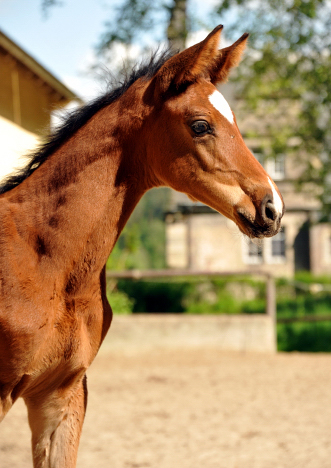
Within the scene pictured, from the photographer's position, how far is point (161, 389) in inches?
259

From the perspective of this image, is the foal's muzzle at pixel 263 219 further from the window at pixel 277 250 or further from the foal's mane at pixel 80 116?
the window at pixel 277 250

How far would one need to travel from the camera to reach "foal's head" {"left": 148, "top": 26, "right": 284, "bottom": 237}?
200cm

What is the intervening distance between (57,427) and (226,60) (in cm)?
191

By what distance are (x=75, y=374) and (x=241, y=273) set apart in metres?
7.37

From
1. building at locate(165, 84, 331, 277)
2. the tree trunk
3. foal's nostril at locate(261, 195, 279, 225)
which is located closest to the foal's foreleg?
foal's nostril at locate(261, 195, 279, 225)

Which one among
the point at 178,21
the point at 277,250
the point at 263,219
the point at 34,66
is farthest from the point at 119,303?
the point at 277,250

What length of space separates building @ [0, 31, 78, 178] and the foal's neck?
232 inches

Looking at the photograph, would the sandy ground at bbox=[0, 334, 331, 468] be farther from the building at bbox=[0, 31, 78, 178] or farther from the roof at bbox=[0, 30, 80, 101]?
the roof at bbox=[0, 30, 80, 101]

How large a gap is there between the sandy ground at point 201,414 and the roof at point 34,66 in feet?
17.5

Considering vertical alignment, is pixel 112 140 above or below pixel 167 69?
below

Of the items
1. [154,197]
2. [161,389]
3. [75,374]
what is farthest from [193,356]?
[154,197]

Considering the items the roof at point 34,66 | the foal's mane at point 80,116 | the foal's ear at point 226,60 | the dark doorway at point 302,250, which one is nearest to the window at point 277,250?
the dark doorway at point 302,250

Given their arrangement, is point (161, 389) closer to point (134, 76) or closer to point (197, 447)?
point (197, 447)

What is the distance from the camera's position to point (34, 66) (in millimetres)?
8648
